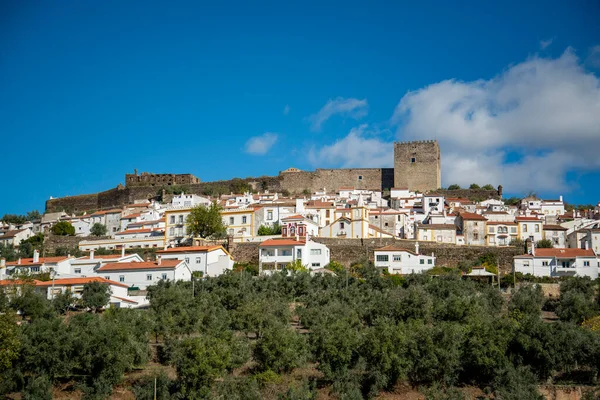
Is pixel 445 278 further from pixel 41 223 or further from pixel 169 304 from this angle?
pixel 41 223

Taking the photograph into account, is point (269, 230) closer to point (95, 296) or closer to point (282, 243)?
point (282, 243)

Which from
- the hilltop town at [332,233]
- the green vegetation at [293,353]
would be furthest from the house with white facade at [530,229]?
the green vegetation at [293,353]

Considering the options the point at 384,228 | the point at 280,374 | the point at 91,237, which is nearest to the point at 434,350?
the point at 280,374

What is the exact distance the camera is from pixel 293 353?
3269cm

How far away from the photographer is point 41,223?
8044cm

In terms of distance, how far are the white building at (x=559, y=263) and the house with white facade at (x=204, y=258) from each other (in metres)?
20.1

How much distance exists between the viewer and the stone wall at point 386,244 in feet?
171

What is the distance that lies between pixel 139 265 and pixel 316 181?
42.2 metres

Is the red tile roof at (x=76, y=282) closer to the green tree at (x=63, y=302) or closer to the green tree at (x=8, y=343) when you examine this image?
the green tree at (x=63, y=302)

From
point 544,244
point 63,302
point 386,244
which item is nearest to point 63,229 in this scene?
point 63,302

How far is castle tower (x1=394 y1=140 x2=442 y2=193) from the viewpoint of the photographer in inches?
3354

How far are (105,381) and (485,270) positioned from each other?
89.9ft

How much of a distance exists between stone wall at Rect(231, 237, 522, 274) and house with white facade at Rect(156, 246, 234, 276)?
2449 millimetres

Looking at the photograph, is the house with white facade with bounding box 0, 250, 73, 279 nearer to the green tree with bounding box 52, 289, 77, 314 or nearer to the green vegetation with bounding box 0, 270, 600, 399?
the green tree with bounding box 52, 289, 77, 314
